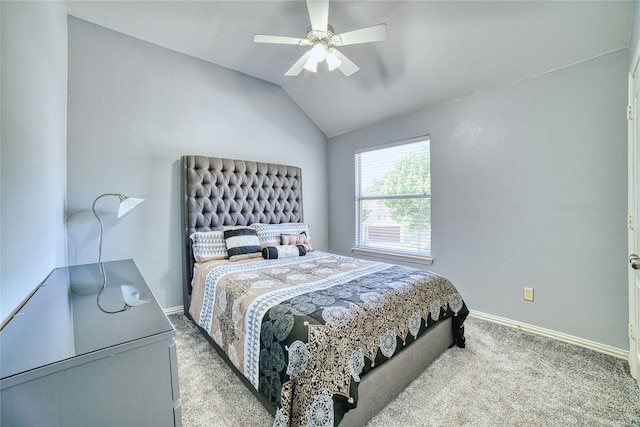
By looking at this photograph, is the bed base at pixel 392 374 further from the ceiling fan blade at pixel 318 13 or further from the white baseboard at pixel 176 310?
the ceiling fan blade at pixel 318 13

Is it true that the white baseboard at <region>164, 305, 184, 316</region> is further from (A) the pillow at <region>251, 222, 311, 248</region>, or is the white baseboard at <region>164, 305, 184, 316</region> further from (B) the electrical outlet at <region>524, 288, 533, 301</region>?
(B) the electrical outlet at <region>524, 288, 533, 301</region>

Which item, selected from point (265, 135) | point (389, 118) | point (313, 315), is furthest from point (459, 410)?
point (265, 135)

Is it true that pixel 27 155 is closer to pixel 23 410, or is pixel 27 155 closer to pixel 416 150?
pixel 23 410

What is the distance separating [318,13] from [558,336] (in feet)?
11.0

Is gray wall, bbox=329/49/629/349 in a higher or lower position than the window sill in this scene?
higher

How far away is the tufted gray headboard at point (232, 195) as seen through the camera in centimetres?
290

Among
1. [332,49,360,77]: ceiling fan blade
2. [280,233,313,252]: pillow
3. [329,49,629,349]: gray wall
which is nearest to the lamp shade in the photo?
[280,233,313,252]: pillow

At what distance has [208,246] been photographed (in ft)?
9.23

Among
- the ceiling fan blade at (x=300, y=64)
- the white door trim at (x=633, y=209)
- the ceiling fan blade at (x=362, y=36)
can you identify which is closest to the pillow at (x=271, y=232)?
the ceiling fan blade at (x=300, y=64)

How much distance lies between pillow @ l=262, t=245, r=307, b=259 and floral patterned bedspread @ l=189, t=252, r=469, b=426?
36 centimetres

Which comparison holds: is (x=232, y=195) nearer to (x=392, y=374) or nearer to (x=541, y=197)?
(x=392, y=374)

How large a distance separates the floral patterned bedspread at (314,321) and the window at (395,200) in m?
1.19

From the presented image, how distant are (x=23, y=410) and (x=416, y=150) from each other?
3.61 m

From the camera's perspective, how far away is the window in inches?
131
